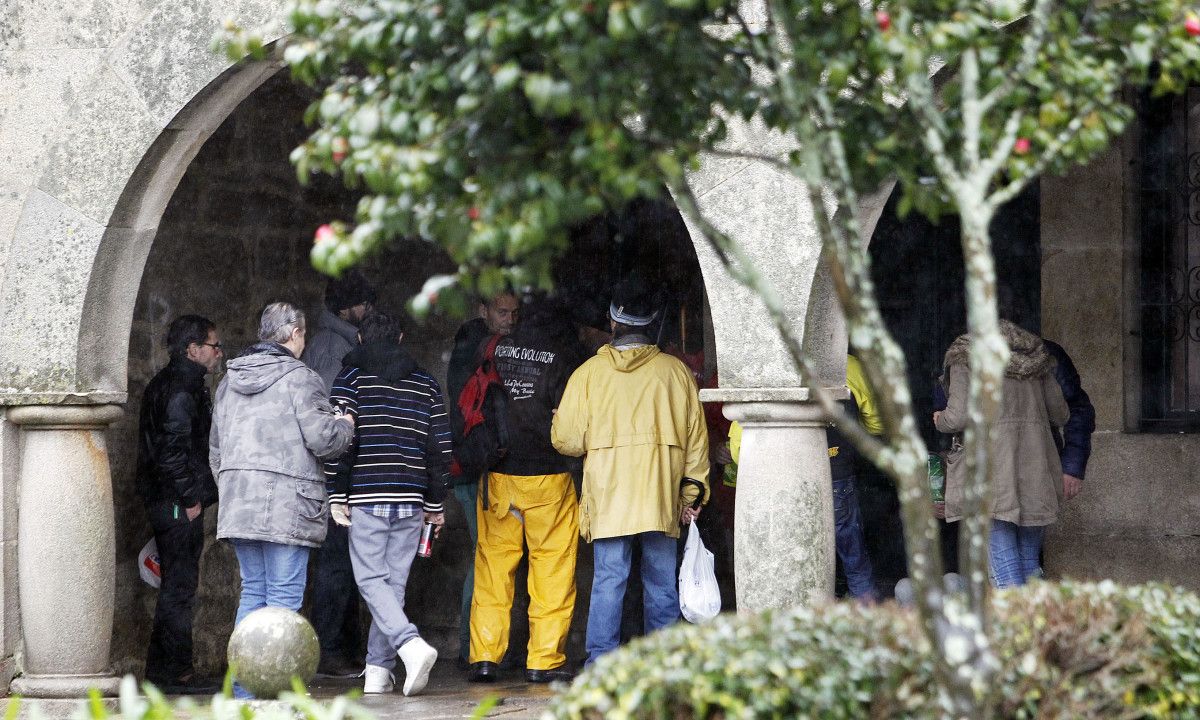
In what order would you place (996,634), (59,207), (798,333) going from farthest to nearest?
(59,207), (798,333), (996,634)

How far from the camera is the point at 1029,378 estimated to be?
21.3 feet

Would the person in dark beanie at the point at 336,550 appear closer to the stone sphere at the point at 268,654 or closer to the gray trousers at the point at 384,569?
the gray trousers at the point at 384,569

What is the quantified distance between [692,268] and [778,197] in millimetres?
2678

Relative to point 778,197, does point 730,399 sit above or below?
below

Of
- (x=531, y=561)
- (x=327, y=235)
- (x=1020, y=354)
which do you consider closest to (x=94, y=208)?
(x=531, y=561)

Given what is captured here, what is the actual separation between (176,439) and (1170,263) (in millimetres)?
4793

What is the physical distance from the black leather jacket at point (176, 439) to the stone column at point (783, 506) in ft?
8.75

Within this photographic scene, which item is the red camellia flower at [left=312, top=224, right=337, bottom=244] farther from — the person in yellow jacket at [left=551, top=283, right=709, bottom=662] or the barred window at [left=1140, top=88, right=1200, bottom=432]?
the barred window at [left=1140, top=88, right=1200, bottom=432]

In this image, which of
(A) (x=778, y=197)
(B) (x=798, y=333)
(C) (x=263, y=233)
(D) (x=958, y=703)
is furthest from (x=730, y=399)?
(C) (x=263, y=233)

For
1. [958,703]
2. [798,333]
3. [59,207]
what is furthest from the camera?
[59,207]

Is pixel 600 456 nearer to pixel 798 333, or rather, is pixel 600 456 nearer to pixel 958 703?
pixel 798 333

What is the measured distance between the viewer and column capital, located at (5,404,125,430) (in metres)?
6.39

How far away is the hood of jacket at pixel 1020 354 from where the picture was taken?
6395 millimetres

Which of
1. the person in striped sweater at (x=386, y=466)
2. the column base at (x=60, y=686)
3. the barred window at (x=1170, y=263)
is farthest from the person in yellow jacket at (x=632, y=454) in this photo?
the barred window at (x=1170, y=263)
